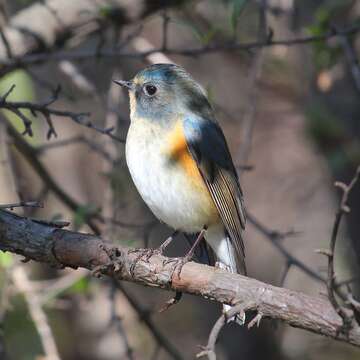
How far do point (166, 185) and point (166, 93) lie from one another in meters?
0.68

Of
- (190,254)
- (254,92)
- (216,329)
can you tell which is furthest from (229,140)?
(216,329)

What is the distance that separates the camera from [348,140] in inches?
236

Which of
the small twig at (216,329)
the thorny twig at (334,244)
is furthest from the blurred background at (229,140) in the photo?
the thorny twig at (334,244)

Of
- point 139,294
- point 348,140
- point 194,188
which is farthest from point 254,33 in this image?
point 194,188

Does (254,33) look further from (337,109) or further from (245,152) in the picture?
(245,152)

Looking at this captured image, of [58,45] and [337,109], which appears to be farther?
[337,109]

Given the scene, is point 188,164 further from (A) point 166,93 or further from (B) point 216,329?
(B) point 216,329

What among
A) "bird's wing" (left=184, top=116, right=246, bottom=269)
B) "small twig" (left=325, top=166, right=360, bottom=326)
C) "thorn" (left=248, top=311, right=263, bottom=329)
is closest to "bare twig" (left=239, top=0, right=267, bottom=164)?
"bird's wing" (left=184, top=116, right=246, bottom=269)

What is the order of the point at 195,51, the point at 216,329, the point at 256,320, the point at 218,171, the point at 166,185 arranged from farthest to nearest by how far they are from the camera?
the point at 195,51 < the point at 218,171 < the point at 166,185 < the point at 256,320 < the point at 216,329

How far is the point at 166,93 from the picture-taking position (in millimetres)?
4496

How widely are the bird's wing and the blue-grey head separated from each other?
0.46 ft

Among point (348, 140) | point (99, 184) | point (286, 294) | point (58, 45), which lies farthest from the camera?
point (99, 184)

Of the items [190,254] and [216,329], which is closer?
[216,329]

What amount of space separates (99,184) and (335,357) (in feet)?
9.22
